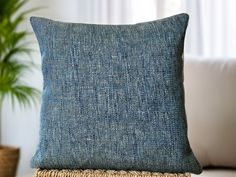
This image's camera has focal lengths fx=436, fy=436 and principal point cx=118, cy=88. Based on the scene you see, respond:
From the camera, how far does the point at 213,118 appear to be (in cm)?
159

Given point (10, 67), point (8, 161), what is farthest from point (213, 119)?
point (10, 67)

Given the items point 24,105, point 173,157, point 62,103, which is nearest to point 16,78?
point 24,105

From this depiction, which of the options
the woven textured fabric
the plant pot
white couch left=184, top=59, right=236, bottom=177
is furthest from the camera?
the plant pot

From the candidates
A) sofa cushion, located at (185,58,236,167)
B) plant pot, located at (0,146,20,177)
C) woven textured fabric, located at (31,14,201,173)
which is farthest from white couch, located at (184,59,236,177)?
plant pot, located at (0,146,20,177)

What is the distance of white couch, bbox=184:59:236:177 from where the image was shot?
5.20 ft

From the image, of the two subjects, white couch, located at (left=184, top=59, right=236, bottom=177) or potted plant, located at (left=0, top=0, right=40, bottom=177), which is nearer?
white couch, located at (left=184, top=59, right=236, bottom=177)

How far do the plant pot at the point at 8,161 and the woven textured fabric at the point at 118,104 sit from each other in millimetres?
1112

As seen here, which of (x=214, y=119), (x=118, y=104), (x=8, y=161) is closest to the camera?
(x=118, y=104)

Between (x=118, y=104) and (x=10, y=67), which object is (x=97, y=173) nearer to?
(x=118, y=104)

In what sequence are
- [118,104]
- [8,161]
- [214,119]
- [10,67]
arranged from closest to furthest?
1. [118,104]
2. [214,119]
3. [8,161]
4. [10,67]

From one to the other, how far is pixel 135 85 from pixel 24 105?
1.57 m

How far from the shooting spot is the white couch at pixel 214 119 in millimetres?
1586

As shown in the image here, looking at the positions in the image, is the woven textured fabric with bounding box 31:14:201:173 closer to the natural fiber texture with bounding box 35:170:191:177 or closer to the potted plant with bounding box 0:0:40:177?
the natural fiber texture with bounding box 35:170:191:177

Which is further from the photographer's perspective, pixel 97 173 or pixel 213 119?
pixel 213 119
